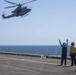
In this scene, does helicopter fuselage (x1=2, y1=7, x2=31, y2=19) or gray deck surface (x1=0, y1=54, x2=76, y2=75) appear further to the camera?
helicopter fuselage (x1=2, y1=7, x2=31, y2=19)

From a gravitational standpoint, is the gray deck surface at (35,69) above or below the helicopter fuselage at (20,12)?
below

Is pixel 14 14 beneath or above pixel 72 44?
above

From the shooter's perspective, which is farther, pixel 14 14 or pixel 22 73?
pixel 14 14

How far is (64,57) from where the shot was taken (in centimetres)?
2409

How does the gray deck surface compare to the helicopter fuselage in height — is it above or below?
below

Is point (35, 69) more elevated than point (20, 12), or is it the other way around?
point (20, 12)

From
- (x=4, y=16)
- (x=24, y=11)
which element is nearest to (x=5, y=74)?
(x=24, y=11)

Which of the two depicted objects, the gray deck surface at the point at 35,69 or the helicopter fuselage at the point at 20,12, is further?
the helicopter fuselage at the point at 20,12

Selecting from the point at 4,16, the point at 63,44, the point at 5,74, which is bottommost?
the point at 5,74

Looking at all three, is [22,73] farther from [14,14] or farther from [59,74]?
[14,14]

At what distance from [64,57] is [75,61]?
1.13m

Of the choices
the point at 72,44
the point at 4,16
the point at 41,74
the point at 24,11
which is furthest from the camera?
the point at 4,16

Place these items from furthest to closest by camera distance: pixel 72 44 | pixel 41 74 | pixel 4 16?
pixel 4 16 < pixel 72 44 < pixel 41 74

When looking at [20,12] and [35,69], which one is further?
[20,12]
